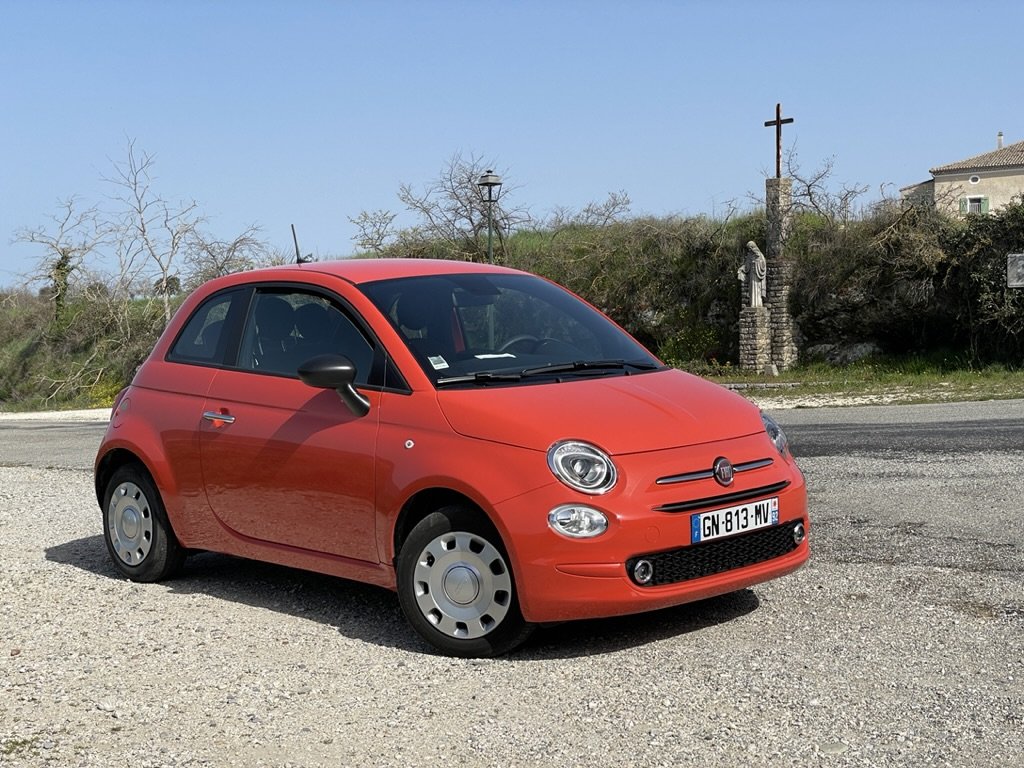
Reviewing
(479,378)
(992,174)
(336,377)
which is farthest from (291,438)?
(992,174)

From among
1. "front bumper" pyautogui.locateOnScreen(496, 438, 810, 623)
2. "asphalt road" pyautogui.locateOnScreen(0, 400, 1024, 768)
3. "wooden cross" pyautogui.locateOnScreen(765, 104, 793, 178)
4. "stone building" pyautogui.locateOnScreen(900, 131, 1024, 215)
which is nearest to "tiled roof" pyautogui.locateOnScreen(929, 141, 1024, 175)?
"stone building" pyautogui.locateOnScreen(900, 131, 1024, 215)

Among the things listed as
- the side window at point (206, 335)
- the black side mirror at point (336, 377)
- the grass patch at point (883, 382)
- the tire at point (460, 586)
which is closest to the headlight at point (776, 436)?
the tire at point (460, 586)

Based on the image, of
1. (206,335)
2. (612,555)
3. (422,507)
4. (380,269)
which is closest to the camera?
(612,555)

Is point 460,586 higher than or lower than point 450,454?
lower

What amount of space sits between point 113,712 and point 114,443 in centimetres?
257

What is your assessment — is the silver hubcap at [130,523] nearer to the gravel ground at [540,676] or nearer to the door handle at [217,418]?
the gravel ground at [540,676]

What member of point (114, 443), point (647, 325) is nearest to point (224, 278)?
point (114, 443)

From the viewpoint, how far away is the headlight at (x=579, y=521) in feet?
16.0

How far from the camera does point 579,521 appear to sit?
489 centimetres

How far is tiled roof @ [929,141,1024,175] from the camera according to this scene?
72.6 m

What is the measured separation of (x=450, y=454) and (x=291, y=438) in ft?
3.46

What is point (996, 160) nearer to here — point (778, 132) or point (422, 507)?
point (778, 132)

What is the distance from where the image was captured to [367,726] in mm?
4348

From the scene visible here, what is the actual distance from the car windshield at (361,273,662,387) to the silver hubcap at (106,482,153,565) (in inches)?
78.1
